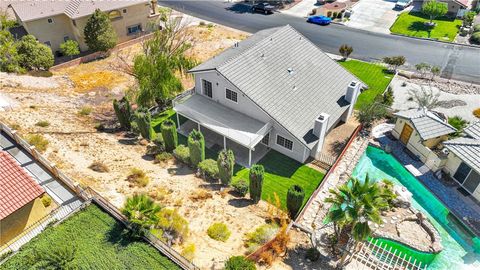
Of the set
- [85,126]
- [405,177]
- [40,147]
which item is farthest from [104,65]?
[405,177]

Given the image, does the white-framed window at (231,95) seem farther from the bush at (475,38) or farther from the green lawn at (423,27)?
the bush at (475,38)

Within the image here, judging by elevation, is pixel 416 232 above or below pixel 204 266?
below

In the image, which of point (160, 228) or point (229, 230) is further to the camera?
point (229, 230)

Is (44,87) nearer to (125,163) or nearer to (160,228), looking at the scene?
(125,163)

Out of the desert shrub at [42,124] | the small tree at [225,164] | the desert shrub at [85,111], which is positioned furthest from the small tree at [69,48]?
the small tree at [225,164]

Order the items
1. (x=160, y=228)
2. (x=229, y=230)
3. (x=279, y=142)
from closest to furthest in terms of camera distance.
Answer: (x=160, y=228) → (x=229, y=230) → (x=279, y=142)

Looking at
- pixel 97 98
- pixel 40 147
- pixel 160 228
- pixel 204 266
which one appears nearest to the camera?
pixel 204 266
